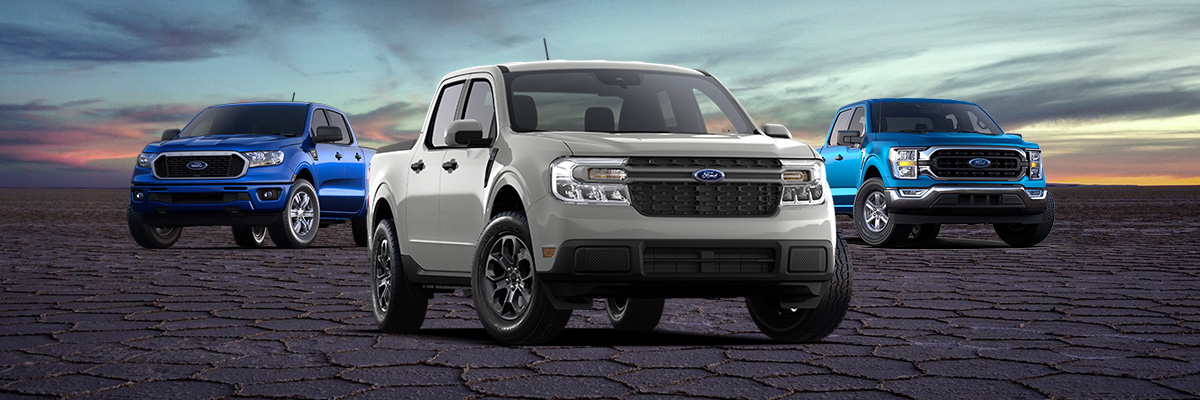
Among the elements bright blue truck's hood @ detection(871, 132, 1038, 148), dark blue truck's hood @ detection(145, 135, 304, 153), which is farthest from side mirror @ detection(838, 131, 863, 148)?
dark blue truck's hood @ detection(145, 135, 304, 153)

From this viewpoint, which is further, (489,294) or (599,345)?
(599,345)

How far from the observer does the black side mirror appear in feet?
22.1

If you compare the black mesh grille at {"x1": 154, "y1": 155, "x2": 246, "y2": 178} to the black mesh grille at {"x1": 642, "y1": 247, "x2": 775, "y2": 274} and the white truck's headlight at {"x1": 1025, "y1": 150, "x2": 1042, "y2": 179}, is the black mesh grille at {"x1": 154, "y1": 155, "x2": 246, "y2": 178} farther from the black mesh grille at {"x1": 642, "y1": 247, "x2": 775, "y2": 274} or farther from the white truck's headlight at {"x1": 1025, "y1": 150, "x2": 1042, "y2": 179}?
the black mesh grille at {"x1": 642, "y1": 247, "x2": 775, "y2": 274}

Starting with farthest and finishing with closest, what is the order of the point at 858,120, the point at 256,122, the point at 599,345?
the point at 858,120 < the point at 256,122 < the point at 599,345

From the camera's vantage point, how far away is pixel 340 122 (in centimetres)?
1772

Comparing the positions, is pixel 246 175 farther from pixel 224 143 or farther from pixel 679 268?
pixel 679 268

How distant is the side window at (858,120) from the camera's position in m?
16.7

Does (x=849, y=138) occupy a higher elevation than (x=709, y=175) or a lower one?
higher

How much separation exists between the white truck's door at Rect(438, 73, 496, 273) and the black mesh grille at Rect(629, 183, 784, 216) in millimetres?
1033

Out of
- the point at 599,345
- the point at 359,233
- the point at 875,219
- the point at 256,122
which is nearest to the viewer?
the point at 599,345

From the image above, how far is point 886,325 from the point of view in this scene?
7.78m

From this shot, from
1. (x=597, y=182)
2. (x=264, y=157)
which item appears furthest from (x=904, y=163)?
(x=597, y=182)

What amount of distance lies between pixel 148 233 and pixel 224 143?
6.05 ft

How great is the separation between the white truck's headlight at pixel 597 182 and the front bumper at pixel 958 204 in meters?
9.93
